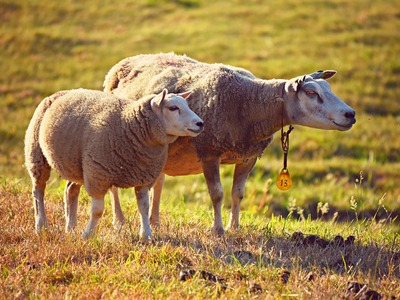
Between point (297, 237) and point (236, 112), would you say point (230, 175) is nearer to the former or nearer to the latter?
point (236, 112)

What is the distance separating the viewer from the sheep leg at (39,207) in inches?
298

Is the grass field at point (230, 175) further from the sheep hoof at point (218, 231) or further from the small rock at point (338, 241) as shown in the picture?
the sheep hoof at point (218, 231)

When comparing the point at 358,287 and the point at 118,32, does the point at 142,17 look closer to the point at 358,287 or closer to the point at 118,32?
the point at 118,32

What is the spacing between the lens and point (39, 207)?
764 centimetres

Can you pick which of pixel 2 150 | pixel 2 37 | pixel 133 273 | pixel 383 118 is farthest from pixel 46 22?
pixel 133 273

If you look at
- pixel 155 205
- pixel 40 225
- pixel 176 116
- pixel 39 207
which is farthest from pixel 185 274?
pixel 155 205

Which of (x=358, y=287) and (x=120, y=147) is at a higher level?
(x=120, y=147)

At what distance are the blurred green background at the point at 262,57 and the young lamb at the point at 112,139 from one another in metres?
4.96

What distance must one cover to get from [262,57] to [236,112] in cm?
1124

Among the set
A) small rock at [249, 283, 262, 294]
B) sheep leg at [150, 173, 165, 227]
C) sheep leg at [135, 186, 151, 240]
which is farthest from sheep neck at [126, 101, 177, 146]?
small rock at [249, 283, 262, 294]

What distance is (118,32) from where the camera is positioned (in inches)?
844

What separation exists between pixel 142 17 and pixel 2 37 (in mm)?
4123

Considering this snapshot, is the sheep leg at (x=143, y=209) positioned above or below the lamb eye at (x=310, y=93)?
below

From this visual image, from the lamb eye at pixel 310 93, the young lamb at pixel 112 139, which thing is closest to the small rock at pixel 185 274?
the young lamb at pixel 112 139
